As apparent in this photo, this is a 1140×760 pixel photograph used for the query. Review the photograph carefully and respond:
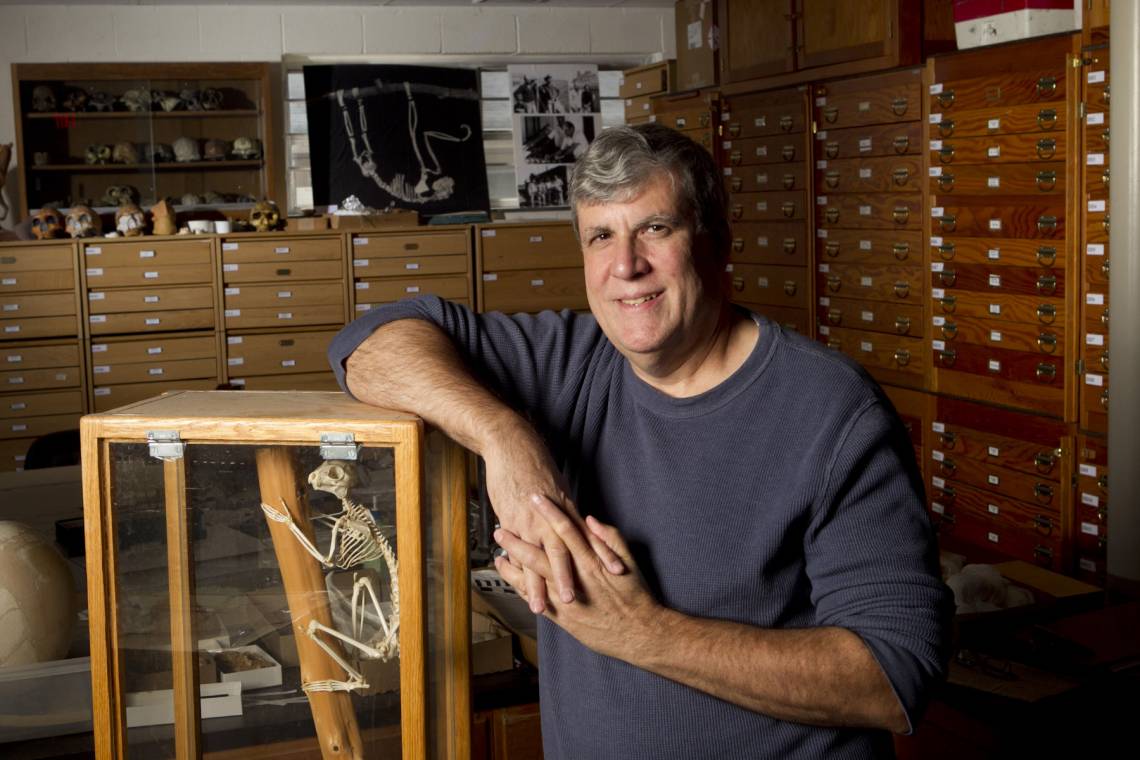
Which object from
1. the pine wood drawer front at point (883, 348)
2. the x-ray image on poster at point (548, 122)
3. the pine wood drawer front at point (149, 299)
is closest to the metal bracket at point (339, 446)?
the pine wood drawer front at point (883, 348)

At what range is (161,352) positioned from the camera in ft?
21.6

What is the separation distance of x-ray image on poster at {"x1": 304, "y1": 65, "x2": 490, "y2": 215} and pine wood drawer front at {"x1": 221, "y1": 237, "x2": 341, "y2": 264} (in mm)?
1272

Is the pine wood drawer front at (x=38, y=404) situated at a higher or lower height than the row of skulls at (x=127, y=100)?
lower

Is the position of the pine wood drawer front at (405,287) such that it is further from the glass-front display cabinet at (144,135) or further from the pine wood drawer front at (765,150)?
the pine wood drawer front at (765,150)

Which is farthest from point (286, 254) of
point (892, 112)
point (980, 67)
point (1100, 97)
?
point (1100, 97)

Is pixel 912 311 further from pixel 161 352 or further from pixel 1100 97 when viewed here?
pixel 161 352

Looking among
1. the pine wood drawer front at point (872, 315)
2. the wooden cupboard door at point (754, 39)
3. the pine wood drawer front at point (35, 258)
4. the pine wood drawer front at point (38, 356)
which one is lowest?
the pine wood drawer front at point (38, 356)

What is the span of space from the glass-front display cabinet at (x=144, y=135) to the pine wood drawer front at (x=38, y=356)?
126 centimetres

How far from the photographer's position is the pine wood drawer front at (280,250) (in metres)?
6.60

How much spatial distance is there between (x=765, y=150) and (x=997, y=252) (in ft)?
4.87

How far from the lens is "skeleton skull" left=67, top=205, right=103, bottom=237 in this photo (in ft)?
20.9

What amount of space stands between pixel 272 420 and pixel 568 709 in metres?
0.46

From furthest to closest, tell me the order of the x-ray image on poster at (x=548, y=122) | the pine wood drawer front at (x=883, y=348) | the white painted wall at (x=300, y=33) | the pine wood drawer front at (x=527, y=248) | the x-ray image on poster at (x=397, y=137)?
1. the x-ray image on poster at (x=548, y=122)
2. the x-ray image on poster at (x=397, y=137)
3. the white painted wall at (x=300, y=33)
4. the pine wood drawer front at (x=527, y=248)
5. the pine wood drawer front at (x=883, y=348)

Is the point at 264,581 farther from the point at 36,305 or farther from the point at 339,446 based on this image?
the point at 36,305
